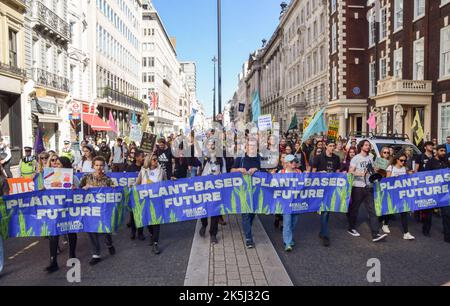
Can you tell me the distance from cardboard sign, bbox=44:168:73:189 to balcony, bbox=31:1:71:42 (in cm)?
2078

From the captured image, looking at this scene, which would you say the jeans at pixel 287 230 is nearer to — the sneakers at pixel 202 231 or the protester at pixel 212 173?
the protester at pixel 212 173

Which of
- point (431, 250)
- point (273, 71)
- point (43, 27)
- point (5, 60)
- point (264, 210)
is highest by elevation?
point (273, 71)

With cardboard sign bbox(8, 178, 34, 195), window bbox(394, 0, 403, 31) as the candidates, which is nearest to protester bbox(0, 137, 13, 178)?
cardboard sign bbox(8, 178, 34, 195)

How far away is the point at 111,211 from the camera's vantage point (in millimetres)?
6047

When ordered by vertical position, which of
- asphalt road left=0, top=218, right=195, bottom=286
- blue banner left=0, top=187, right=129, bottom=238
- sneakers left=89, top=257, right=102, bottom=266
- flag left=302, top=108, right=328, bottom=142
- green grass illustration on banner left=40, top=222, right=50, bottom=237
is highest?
flag left=302, top=108, right=328, bottom=142

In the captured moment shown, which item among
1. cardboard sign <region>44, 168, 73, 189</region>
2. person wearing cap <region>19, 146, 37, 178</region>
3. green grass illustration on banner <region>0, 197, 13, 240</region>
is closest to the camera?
green grass illustration on banner <region>0, 197, 13, 240</region>

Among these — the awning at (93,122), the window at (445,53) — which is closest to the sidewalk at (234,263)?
the window at (445,53)

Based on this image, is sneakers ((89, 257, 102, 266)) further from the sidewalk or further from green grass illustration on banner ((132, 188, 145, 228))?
the sidewalk

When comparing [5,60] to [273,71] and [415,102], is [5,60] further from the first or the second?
[273,71]

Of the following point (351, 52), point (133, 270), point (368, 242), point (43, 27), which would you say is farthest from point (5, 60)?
point (351, 52)

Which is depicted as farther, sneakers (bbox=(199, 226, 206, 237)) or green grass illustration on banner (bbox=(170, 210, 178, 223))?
sneakers (bbox=(199, 226, 206, 237))

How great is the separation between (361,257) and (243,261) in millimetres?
1872

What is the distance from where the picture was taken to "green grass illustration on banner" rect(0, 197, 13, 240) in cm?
548

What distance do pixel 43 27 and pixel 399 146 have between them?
22.5 m
